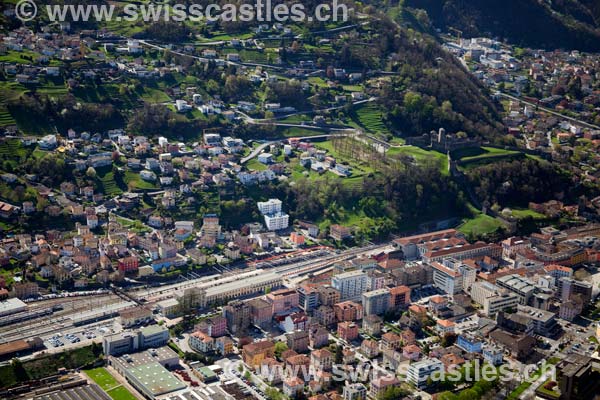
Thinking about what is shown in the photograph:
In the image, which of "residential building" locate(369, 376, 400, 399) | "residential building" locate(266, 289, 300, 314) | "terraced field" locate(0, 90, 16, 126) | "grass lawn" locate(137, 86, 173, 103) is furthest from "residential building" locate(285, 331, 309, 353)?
"grass lawn" locate(137, 86, 173, 103)

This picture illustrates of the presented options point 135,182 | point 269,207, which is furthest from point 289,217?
point 135,182

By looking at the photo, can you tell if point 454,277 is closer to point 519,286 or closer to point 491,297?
point 491,297

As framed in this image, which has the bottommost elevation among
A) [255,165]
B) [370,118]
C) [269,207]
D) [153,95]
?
[269,207]

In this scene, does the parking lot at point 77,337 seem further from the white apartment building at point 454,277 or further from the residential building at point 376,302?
the white apartment building at point 454,277

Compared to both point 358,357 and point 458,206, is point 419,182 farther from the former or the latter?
point 358,357

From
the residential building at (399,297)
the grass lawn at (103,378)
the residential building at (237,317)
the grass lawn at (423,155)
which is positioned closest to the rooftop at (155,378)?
the grass lawn at (103,378)
